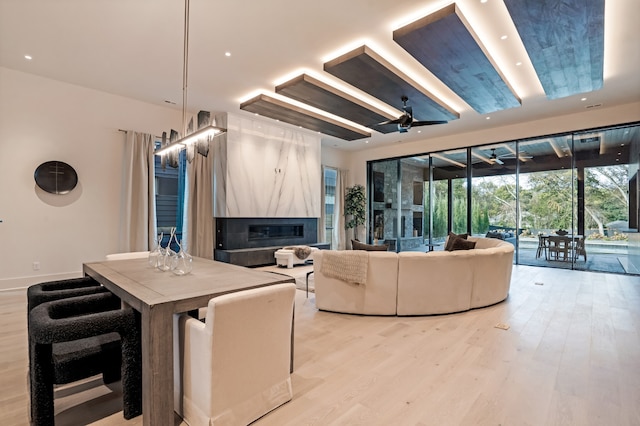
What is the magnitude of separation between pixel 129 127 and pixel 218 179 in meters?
1.82

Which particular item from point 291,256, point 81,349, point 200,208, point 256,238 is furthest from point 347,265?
point 200,208

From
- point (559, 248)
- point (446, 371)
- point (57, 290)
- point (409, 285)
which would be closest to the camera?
point (446, 371)

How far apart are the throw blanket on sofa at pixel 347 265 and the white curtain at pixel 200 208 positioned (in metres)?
3.68

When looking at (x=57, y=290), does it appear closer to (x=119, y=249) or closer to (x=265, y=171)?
(x=119, y=249)

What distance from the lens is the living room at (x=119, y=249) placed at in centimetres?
218

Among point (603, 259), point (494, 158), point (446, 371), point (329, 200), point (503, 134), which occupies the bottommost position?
point (446, 371)

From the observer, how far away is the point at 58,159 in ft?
16.5

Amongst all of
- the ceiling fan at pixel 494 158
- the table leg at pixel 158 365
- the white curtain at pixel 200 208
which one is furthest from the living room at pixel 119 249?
the white curtain at pixel 200 208

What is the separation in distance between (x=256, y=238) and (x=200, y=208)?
1.37 metres

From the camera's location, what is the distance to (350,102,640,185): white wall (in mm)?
6047

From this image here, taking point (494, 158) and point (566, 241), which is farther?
point (494, 158)

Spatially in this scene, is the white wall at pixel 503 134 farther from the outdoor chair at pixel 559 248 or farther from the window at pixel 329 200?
the outdoor chair at pixel 559 248

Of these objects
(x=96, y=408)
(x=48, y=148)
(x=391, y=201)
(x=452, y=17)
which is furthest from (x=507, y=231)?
(x=48, y=148)

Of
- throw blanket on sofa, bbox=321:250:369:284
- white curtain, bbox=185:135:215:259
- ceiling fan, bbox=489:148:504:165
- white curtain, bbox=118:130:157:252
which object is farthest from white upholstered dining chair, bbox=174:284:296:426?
ceiling fan, bbox=489:148:504:165
